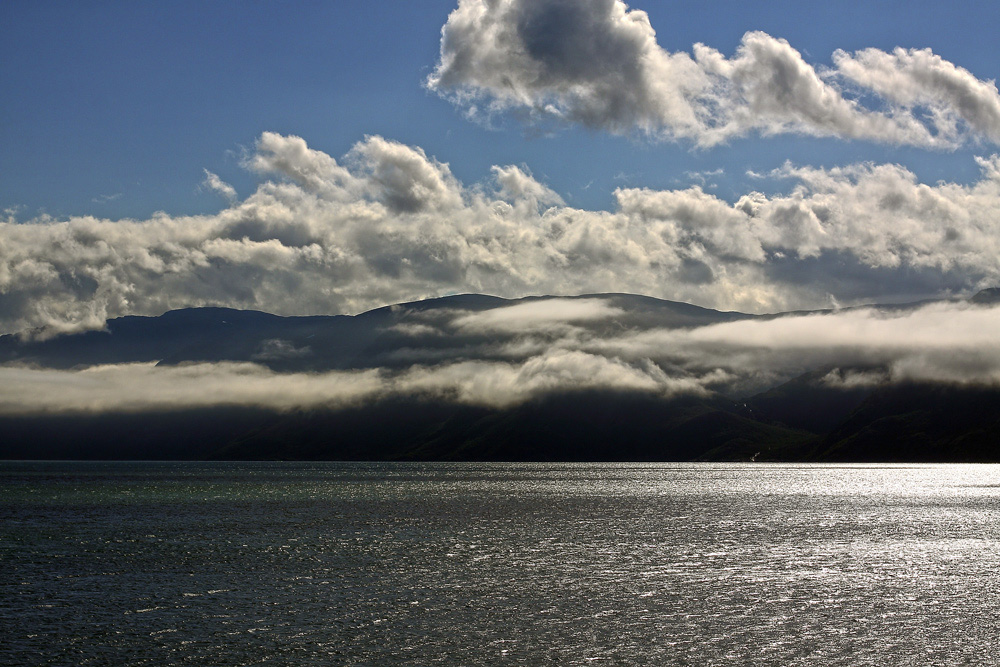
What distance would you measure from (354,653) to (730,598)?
3473cm

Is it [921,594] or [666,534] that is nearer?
[921,594]

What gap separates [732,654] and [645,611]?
1399cm

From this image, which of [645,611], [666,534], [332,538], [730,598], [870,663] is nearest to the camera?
[870,663]

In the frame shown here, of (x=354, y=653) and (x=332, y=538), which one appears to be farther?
(x=332, y=538)

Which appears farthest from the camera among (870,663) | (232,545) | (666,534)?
(666,534)

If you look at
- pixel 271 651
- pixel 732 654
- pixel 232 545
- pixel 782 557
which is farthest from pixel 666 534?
pixel 271 651

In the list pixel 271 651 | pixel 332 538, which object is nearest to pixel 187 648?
pixel 271 651

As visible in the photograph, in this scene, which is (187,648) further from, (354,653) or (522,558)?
(522,558)

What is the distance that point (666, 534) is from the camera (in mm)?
128625

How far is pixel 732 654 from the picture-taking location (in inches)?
2178

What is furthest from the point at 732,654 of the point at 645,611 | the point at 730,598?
the point at 730,598

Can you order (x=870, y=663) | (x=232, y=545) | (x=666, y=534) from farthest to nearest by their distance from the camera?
(x=666, y=534), (x=232, y=545), (x=870, y=663)

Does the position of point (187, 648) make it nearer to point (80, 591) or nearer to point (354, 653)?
point (354, 653)

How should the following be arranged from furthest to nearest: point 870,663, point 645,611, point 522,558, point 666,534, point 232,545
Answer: point 666,534
point 232,545
point 522,558
point 645,611
point 870,663
